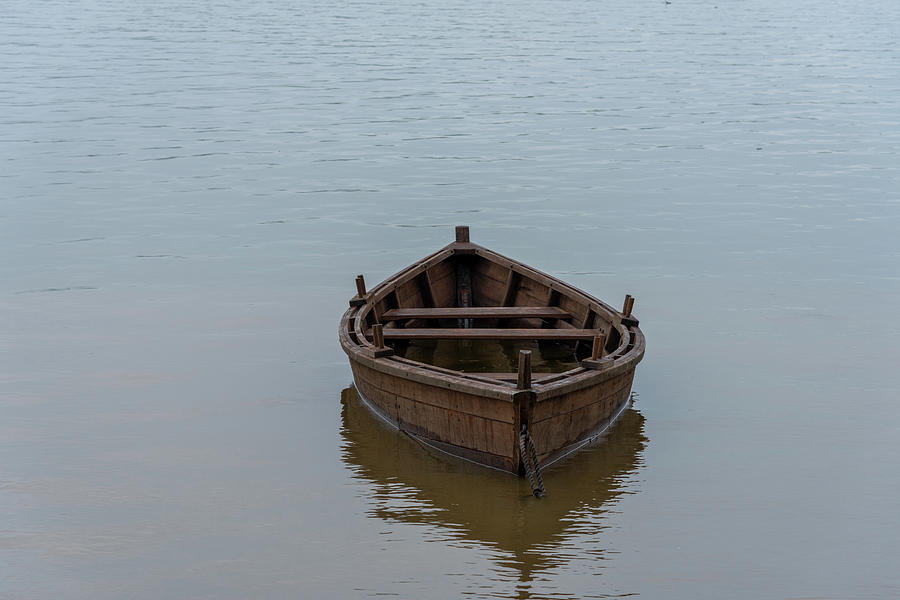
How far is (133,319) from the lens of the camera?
49.7 ft

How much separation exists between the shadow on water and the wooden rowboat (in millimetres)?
169

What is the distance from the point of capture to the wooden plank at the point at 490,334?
1195cm

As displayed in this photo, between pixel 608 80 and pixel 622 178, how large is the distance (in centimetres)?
1839

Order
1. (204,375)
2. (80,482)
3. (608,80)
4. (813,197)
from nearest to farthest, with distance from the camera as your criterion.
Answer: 1. (80,482)
2. (204,375)
3. (813,197)
4. (608,80)

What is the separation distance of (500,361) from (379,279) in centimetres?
437

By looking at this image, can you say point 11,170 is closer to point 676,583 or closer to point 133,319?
point 133,319

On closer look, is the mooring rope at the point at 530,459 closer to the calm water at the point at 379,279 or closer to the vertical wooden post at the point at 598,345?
the calm water at the point at 379,279

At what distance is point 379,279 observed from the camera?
57.1 ft

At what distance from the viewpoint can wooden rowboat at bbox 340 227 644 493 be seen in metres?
9.68

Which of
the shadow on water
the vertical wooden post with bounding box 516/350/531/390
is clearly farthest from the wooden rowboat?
the shadow on water

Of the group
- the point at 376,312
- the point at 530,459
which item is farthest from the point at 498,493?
the point at 376,312

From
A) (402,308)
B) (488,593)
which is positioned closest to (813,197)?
(402,308)

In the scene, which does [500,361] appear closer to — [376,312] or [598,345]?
[376,312]

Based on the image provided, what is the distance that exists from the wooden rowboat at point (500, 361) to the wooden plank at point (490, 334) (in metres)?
0.01
